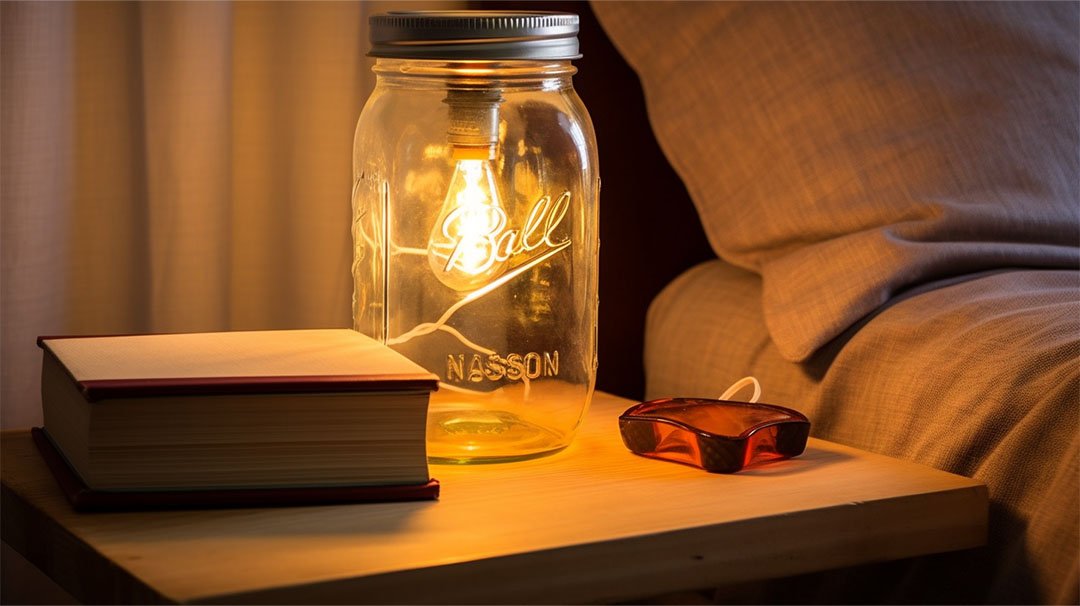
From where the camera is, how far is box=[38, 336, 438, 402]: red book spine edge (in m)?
0.66

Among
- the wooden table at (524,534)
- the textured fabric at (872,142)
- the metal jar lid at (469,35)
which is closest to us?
the wooden table at (524,534)

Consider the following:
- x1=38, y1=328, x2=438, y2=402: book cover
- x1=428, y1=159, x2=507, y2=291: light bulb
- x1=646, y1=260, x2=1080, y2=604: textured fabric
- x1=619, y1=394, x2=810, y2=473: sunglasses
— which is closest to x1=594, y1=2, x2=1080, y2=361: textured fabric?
x1=646, y1=260, x2=1080, y2=604: textured fabric

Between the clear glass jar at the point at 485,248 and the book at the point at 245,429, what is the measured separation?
0.11 metres

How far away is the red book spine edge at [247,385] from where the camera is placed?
658 mm

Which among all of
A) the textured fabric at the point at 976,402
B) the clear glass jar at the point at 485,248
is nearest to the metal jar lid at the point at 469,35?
the clear glass jar at the point at 485,248

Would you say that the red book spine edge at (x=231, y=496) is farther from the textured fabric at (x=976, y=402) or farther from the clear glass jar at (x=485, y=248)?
the textured fabric at (x=976, y=402)

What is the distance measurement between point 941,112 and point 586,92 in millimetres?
376

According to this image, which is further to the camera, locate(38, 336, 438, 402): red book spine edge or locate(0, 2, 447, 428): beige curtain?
locate(0, 2, 447, 428): beige curtain

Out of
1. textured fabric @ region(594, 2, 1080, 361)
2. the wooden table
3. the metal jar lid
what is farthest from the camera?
textured fabric @ region(594, 2, 1080, 361)

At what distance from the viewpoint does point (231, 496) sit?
68 centimetres

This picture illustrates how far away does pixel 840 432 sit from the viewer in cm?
99

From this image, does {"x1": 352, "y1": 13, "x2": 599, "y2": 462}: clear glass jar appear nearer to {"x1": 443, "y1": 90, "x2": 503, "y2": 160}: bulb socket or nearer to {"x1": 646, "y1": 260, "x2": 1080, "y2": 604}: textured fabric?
{"x1": 443, "y1": 90, "x2": 503, "y2": 160}: bulb socket

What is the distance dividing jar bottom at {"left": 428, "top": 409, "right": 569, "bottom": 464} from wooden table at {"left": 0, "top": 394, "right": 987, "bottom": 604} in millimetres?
15

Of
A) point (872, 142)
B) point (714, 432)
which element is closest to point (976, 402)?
point (714, 432)
